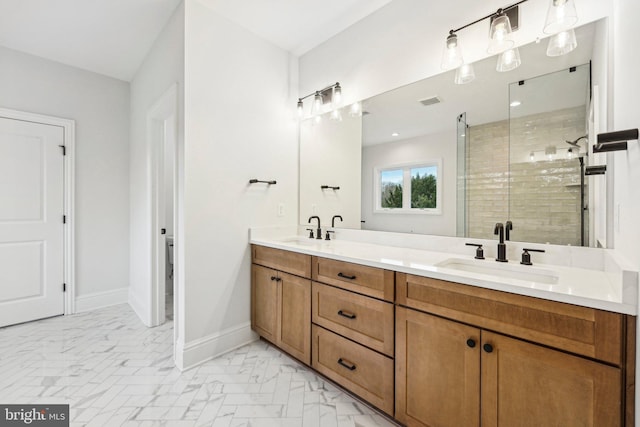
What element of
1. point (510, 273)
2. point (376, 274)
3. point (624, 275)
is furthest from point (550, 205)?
point (376, 274)

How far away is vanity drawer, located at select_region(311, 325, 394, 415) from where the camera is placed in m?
1.50

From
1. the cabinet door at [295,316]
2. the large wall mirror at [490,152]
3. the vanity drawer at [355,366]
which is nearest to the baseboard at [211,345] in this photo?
the cabinet door at [295,316]

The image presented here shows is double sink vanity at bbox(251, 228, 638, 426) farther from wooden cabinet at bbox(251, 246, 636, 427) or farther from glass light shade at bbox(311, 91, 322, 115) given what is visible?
glass light shade at bbox(311, 91, 322, 115)

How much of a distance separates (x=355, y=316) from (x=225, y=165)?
155 centimetres

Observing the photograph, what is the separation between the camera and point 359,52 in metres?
2.32

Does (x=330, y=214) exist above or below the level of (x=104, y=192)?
below

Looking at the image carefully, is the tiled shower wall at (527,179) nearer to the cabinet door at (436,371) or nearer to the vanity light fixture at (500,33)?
the vanity light fixture at (500,33)

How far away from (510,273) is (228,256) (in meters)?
1.95

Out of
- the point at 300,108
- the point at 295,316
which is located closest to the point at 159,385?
the point at 295,316

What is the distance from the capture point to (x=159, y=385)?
6.18 feet

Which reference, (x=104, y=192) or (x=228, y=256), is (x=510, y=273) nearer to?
(x=228, y=256)

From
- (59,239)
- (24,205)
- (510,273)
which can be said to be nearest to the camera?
(510,273)

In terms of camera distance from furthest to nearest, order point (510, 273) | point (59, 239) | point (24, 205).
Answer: point (59, 239), point (24, 205), point (510, 273)

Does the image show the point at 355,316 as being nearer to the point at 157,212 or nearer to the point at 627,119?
the point at 627,119
